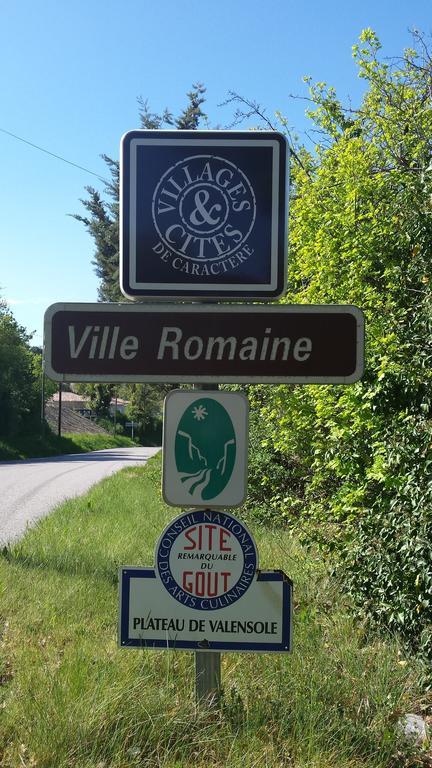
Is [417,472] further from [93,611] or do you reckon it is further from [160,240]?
[93,611]

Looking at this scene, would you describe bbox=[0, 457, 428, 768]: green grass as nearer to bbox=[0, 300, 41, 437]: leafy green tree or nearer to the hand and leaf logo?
the hand and leaf logo

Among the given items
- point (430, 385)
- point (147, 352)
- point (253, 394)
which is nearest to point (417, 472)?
point (430, 385)

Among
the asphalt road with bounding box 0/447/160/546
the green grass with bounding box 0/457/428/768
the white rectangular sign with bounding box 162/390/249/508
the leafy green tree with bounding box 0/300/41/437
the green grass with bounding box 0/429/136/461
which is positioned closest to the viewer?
the green grass with bounding box 0/457/428/768

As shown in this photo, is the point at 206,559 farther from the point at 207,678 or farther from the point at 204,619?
the point at 207,678

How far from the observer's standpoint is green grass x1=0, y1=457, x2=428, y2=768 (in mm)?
3064

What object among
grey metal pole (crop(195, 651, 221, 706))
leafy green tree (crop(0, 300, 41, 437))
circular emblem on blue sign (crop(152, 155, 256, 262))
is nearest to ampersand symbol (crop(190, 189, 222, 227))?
circular emblem on blue sign (crop(152, 155, 256, 262))

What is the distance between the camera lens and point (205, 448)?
10.5 ft

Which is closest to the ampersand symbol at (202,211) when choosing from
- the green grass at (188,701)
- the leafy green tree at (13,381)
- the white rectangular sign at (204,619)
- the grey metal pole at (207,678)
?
the grey metal pole at (207,678)

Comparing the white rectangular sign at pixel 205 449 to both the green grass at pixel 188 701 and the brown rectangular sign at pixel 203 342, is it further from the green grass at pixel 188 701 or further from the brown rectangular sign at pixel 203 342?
the green grass at pixel 188 701

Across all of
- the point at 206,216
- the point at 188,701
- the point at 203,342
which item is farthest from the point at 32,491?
the point at 206,216

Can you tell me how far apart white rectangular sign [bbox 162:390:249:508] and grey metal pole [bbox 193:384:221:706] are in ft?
0.31

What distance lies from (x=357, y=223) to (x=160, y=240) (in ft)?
9.77

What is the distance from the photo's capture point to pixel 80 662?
3.75 m

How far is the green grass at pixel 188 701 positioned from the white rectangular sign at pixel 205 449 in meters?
0.91
